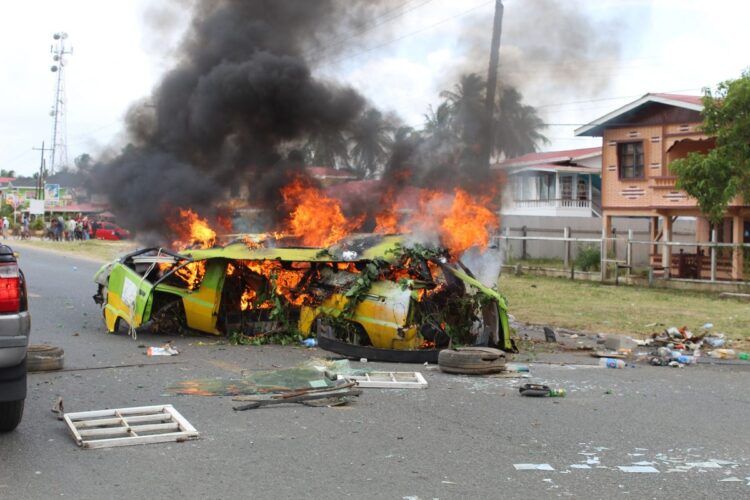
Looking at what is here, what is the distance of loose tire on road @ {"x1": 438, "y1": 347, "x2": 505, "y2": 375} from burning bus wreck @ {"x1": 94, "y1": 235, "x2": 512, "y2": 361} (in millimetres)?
671

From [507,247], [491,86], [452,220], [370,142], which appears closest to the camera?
[452,220]

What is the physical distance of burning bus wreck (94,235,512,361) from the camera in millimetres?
10656

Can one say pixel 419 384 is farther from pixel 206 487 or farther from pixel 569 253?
pixel 569 253

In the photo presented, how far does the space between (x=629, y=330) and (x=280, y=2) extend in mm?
9677

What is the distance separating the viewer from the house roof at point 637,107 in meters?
27.3

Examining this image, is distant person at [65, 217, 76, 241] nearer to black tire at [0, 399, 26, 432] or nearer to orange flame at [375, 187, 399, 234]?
orange flame at [375, 187, 399, 234]

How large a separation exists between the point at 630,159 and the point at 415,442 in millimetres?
25675

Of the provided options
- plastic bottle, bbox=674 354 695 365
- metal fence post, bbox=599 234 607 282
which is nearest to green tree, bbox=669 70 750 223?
metal fence post, bbox=599 234 607 282

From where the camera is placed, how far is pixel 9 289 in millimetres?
5965

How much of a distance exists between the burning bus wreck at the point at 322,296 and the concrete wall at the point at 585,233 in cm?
1942

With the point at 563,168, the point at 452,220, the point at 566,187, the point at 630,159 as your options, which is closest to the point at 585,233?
the point at 630,159

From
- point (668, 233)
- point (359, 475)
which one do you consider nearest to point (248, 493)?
point (359, 475)

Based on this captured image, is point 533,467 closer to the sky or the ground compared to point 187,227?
closer to the ground

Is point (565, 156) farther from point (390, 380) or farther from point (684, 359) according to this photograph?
point (390, 380)
